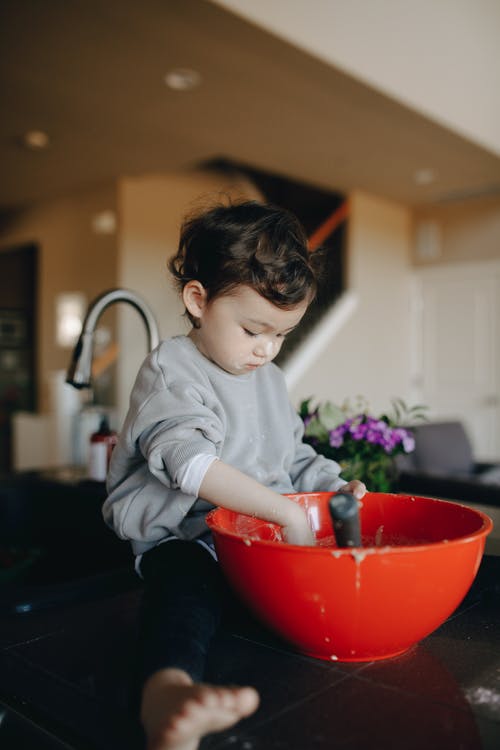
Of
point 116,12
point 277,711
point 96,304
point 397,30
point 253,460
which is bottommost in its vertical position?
point 277,711

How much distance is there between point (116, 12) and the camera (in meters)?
2.90

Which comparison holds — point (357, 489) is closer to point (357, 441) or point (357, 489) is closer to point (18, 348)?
point (357, 441)

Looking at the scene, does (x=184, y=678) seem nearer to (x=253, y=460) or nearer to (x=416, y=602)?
(x=416, y=602)

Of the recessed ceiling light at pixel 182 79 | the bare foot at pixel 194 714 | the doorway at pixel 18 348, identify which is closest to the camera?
the bare foot at pixel 194 714

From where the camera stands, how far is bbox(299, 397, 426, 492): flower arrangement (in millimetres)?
1380

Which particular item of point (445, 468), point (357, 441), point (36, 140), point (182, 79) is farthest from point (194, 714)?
point (36, 140)

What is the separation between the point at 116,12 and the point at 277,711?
9.96ft

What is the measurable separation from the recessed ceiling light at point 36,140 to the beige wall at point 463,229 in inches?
148

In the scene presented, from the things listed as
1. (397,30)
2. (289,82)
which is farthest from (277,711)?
(397,30)

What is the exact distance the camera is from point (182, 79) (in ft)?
11.9

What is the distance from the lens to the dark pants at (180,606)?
64 cm

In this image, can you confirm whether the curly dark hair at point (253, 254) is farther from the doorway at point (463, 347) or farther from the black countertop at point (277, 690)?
the doorway at point (463, 347)

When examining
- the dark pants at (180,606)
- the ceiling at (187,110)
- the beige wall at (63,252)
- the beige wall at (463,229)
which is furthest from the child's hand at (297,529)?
the beige wall at (463,229)

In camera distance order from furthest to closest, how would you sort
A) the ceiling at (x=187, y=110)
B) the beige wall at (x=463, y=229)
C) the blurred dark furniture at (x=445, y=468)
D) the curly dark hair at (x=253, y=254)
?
the beige wall at (x=463, y=229) → the ceiling at (x=187, y=110) → the blurred dark furniture at (x=445, y=468) → the curly dark hair at (x=253, y=254)
